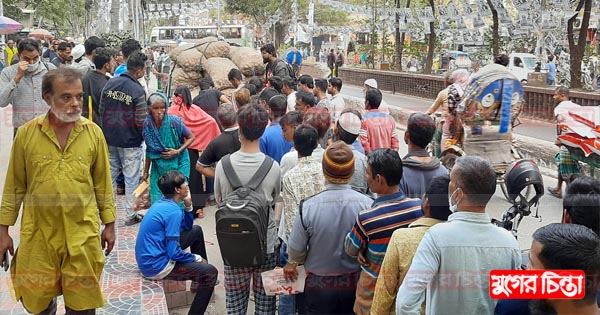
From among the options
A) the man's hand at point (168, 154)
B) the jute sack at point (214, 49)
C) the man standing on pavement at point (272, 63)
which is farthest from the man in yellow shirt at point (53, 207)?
the jute sack at point (214, 49)

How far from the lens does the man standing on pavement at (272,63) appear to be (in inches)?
363

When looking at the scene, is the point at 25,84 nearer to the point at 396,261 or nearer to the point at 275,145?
the point at 275,145

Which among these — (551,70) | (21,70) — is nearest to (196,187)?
(21,70)

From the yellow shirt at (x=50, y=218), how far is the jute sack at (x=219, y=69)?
695 centimetres

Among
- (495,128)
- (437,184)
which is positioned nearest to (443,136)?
(495,128)

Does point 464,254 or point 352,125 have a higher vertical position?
point 352,125

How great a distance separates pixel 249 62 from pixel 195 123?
4.09 meters

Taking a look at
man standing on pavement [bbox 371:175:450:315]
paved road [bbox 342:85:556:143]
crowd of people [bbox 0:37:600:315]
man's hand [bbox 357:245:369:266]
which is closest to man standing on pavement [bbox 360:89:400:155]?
crowd of people [bbox 0:37:600:315]

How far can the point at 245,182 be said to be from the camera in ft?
12.9

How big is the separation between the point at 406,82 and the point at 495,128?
51.0ft

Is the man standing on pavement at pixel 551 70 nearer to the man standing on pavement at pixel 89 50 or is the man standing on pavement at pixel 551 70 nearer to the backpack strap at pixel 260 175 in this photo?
the man standing on pavement at pixel 89 50

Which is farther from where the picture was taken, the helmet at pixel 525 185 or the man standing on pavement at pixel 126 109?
the man standing on pavement at pixel 126 109

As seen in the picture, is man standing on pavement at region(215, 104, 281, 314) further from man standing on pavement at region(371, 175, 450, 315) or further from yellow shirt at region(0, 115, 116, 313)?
man standing on pavement at region(371, 175, 450, 315)

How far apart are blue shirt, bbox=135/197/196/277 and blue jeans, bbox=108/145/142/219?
1.66m
